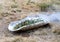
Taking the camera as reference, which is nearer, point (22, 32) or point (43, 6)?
point (22, 32)

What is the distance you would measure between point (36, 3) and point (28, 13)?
2.03 feet

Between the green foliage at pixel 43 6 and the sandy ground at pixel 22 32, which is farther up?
the green foliage at pixel 43 6

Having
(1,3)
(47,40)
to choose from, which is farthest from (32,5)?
(47,40)

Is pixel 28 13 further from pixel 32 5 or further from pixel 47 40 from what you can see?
pixel 47 40

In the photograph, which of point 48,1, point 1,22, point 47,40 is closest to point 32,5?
point 48,1

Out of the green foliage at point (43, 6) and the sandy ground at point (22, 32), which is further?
the green foliage at point (43, 6)

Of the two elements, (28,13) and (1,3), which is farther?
(1,3)

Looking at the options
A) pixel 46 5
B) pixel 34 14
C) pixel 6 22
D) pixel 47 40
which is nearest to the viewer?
pixel 47 40

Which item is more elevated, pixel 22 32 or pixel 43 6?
pixel 43 6

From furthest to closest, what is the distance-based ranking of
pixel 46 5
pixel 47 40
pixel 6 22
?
pixel 46 5
pixel 6 22
pixel 47 40

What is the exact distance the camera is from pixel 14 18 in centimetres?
426

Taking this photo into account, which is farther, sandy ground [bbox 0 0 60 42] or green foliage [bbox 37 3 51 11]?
green foliage [bbox 37 3 51 11]

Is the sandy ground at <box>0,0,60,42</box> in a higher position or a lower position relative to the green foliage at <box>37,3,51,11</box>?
lower

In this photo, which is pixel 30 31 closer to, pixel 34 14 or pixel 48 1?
pixel 34 14
